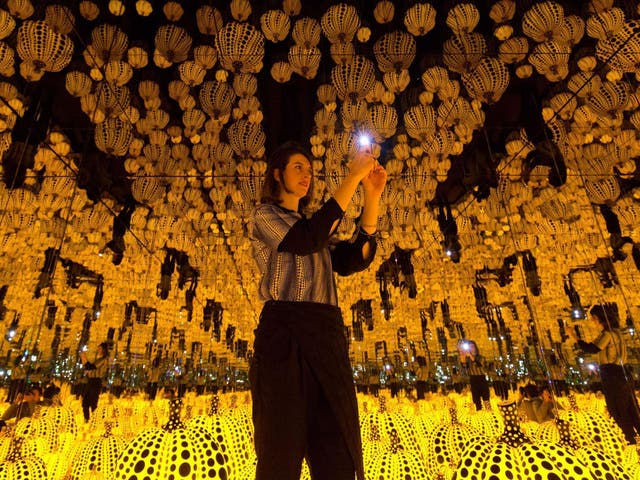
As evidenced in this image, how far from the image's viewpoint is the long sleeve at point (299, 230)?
40.5 inches

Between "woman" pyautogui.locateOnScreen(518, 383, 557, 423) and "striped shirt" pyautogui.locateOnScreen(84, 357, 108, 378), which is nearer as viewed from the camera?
"woman" pyautogui.locateOnScreen(518, 383, 557, 423)

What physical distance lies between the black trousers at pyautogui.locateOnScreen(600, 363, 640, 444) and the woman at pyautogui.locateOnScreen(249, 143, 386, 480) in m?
4.13

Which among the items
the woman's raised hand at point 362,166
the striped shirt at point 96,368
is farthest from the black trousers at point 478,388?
the woman's raised hand at point 362,166

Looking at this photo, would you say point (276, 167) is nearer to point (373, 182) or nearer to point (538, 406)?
point (373, 182)

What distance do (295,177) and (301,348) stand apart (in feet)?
1.69

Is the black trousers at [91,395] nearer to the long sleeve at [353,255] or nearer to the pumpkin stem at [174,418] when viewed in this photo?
the pumpkin stem at [174,418]

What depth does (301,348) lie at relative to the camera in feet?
3.23

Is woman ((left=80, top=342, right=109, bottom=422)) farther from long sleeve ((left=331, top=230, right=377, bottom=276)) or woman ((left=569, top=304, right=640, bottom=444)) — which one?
Result: woman ((left=569, top=304, right=640, bottom=444))

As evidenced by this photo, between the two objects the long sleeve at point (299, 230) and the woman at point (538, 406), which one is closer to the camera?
the long sleeve at point (299, 230)

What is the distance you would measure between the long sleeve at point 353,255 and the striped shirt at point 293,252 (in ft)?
0.34

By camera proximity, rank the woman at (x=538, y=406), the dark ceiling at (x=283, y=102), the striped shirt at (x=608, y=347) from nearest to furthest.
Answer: the dark ceiling at (x=283, y=102)
the striped shirt at (x=608, y=347)
the woman at (x=538, y=406)

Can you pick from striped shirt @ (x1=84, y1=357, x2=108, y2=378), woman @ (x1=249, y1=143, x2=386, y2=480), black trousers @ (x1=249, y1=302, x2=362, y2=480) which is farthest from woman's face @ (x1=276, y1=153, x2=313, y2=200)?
striped shirt @ (x1=84, y1=357, x2=108, y2=378)

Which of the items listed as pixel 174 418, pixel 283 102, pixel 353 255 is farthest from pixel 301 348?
pixel 283 102

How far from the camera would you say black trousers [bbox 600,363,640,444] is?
4039 millimetres
